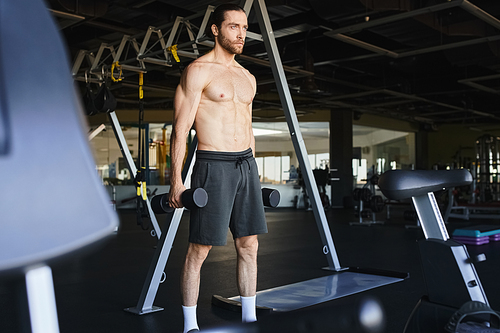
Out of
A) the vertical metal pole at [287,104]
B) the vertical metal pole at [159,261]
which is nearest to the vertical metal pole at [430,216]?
the vertical metal pole at [159,261]

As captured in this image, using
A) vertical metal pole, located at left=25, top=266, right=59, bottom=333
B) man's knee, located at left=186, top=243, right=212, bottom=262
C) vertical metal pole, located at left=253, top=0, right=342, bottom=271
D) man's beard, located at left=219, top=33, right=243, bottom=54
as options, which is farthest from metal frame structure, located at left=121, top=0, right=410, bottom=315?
vertical metal pole, located at left=25, top=266, right=59, bottom=333

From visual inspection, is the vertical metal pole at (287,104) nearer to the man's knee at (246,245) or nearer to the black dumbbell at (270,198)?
the black dumbbell at (270,198)

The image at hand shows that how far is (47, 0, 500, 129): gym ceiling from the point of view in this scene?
17.2ft

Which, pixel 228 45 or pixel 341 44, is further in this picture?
pixel 341 44

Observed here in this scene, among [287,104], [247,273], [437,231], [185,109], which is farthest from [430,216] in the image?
[287,104]

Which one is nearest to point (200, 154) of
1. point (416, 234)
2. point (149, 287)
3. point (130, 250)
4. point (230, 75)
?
point (230, 75)

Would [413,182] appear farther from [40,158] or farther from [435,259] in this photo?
[40,158]

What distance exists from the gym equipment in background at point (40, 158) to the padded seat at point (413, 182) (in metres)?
1.04

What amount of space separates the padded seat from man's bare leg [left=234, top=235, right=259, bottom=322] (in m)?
1.06

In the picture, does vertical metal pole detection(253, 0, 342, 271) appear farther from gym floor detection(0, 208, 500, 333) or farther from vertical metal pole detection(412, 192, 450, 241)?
vertical metal pole detection(412, 192, 450, 241)

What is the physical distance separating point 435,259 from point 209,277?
268 centimetres

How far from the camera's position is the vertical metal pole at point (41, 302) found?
23cm

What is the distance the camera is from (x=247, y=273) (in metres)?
2.23

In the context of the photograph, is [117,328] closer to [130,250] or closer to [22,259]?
[22,259]
